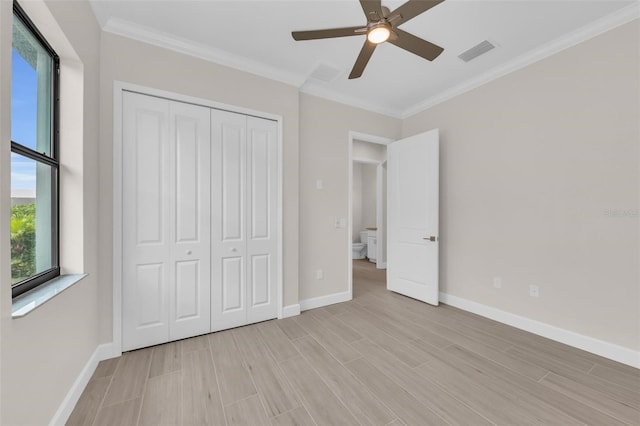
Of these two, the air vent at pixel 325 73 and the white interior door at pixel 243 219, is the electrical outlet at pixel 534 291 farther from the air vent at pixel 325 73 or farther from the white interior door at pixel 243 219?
the air vent at pixel 325 73

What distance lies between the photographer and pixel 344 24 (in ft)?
7.07

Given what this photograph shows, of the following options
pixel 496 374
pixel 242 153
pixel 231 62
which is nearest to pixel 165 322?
pixel 242 153

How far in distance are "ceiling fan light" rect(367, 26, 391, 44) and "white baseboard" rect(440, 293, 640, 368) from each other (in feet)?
9.74

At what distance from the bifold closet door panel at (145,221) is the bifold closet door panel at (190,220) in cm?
6

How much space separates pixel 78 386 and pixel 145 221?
3.92 feet

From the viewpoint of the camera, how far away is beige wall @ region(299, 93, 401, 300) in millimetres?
3201

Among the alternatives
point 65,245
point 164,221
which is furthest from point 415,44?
point 65,245

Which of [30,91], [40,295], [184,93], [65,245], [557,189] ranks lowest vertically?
[40,295]

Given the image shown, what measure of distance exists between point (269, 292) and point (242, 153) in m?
1.54

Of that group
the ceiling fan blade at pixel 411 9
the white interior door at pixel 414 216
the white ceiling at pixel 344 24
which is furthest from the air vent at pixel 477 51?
the ceiling fan blade at pixel 411 9

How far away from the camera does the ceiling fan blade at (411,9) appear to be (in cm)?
144

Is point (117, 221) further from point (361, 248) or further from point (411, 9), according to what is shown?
point (361, 248)

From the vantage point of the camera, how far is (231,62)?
8.56 feet

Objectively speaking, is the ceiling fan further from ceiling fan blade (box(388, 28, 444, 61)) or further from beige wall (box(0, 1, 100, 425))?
beige wall (box(0, 1, 100, 425))
